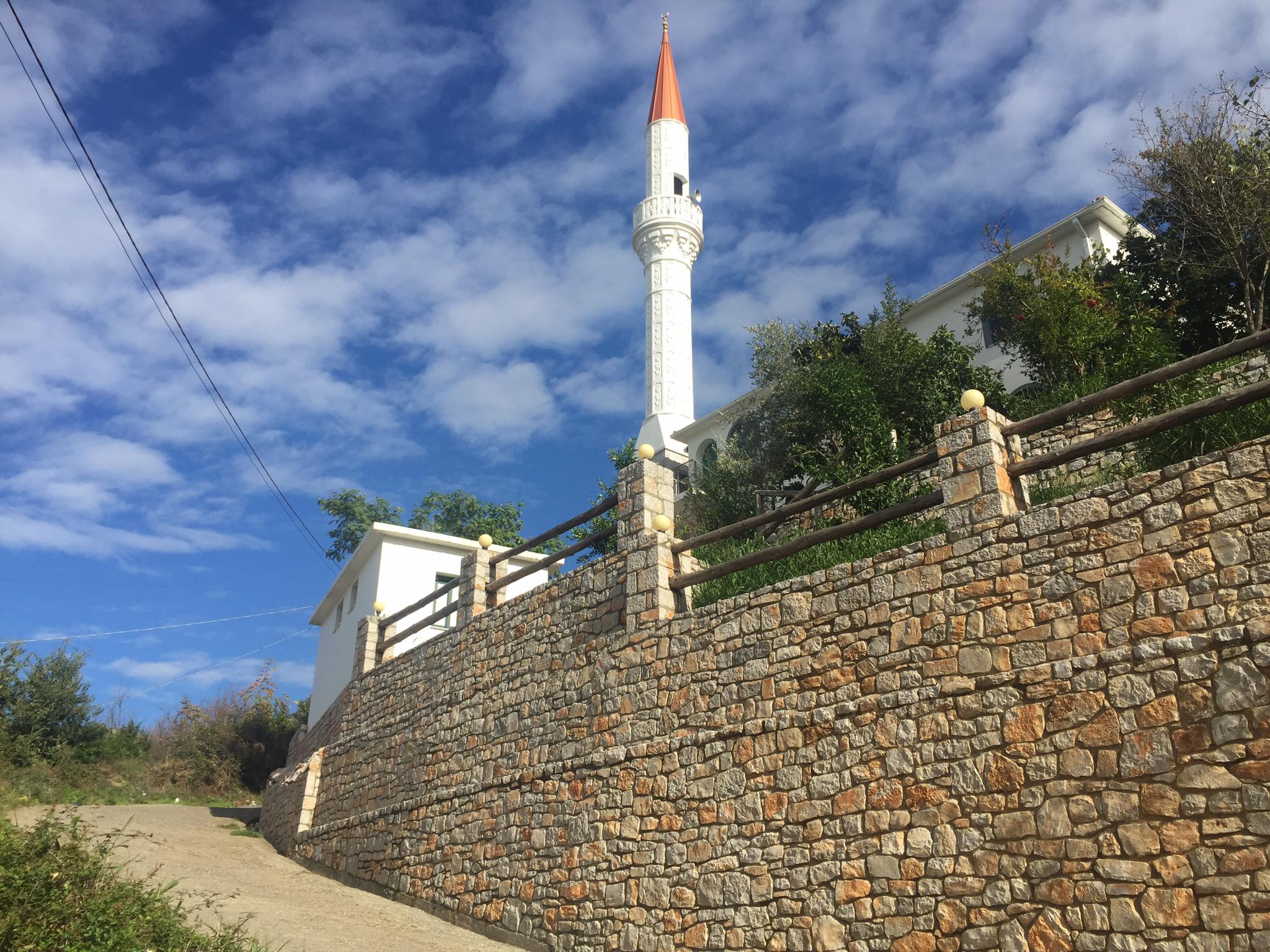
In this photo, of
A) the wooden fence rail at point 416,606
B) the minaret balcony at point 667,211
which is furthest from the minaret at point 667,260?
the wooden fence rail at point 416,606

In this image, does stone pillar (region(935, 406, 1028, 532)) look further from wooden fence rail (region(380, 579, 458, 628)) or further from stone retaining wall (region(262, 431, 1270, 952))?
wooden fence rail (region(380, 579, 458, 628))

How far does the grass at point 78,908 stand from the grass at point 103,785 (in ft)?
32.3

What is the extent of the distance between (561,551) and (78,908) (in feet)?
22.1

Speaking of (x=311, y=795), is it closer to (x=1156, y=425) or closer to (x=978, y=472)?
(x=978, y=472)

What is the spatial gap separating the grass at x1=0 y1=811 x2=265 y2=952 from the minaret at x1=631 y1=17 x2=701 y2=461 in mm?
17597

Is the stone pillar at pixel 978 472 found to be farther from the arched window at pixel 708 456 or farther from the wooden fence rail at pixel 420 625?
the arched window at pixel 708 456

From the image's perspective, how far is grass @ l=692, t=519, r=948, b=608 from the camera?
10.5 meters

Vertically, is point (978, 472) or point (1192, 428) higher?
point (1192, 428)

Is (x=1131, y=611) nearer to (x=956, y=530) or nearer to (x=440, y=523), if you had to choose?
(x=956, y=530)

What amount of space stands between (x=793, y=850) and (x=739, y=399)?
46.8 ft

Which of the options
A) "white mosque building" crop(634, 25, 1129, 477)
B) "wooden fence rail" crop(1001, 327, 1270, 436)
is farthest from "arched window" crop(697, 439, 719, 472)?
"wooden fence rail" crop(1001, 327, 1270, 436)

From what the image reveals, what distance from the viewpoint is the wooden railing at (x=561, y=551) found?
42.1 ft

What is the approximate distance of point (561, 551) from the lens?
13484 mm

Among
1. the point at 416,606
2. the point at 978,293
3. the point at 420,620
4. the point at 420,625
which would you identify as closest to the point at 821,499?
the point at 420,625
